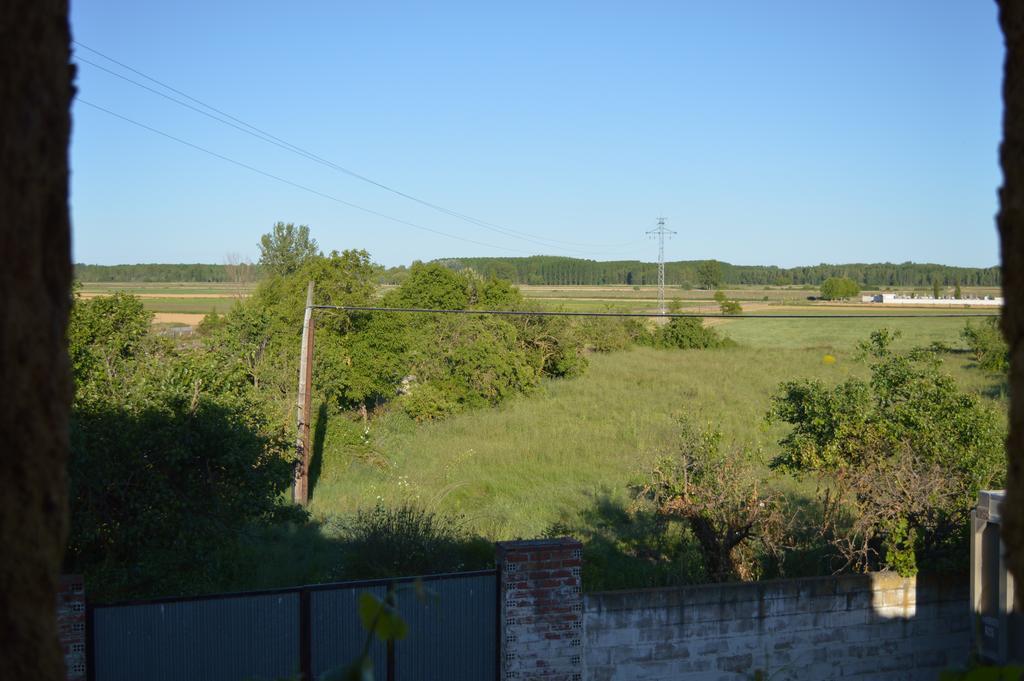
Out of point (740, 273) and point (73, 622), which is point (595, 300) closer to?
point (740, 273)

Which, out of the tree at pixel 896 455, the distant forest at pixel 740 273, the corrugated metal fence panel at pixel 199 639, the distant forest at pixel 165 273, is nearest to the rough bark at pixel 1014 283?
the corrugated metal fence panel at pixel 199 639

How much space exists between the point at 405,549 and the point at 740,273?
367 ft

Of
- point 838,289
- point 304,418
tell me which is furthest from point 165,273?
point 304,418

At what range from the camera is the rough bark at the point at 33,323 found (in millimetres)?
2104

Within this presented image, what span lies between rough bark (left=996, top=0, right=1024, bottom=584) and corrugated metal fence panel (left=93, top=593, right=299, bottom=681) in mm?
5749

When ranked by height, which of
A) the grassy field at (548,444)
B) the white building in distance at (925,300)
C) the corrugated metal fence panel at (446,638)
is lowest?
the grassy field at (548,444)

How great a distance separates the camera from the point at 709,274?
9600cm

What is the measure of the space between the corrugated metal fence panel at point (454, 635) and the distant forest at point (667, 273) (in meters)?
90.2

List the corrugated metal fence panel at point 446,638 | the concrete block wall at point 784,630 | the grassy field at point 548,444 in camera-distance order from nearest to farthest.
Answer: the corrugated metal fence panel at point 446,638 → the concrete block wall at point 784,630 → the grassy field at point 548,444

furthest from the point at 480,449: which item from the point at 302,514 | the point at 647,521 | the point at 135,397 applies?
the point at 135,397

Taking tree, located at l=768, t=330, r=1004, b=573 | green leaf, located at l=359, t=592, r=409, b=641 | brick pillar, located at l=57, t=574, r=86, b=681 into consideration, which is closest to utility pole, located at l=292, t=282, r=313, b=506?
tree, located at l=768, t=330, r=1004, b=573

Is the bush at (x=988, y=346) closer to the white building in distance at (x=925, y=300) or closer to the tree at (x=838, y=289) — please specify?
the white building in distance at (x=925, y=300)

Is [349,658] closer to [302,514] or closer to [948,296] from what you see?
[302,514]

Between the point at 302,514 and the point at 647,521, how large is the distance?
592 centimetres
